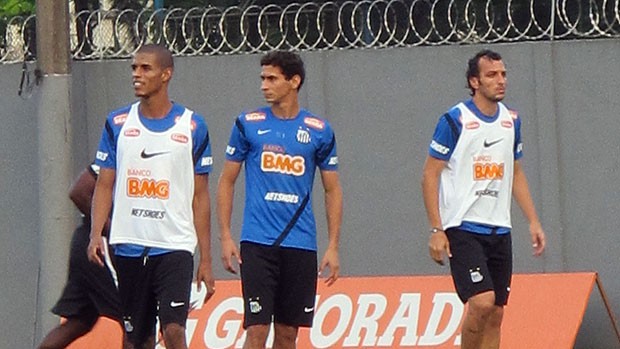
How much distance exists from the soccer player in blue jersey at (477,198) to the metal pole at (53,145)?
11.9 ft

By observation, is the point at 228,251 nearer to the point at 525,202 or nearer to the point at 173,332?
the point at 173,332

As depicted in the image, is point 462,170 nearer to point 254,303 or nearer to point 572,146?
point 254,303

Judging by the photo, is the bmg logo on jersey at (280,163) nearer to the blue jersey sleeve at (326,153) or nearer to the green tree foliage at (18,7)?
the blue jersey sleeve at (326,153)

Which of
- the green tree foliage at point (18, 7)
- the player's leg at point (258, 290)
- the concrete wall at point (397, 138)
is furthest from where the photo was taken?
the green tree foliage at point (18, 7)

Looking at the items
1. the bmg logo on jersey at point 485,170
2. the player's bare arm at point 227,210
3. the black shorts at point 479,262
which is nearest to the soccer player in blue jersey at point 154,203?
the player's bare arm at point 227,210

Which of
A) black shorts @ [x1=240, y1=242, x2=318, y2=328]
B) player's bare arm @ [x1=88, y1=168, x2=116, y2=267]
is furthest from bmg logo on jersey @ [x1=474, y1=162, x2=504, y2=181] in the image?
player's bare arm @ [x1=88, y1=168, x2=116, y2=267]

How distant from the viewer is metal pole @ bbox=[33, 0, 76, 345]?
1148 centimetres

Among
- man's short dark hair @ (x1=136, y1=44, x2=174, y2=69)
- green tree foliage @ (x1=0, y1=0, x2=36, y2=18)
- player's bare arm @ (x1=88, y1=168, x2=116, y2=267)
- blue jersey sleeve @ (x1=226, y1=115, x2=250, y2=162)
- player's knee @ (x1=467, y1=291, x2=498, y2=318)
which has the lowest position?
player's knee @ (x1=467, y1=291, x2=498, y2=318)

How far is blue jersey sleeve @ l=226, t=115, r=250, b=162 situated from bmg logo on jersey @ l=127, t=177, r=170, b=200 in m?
0.63

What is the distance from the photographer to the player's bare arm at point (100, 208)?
834 centimetres

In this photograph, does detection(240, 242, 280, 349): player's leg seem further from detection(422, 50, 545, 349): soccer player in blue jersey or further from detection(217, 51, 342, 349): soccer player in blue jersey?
detection(422, 50, 545, 349): soccer player in blue jersey

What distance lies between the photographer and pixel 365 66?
11516mm

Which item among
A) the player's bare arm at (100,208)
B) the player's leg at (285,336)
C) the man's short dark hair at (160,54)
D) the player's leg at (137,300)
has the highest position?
the man's short dark hair at (160,54)

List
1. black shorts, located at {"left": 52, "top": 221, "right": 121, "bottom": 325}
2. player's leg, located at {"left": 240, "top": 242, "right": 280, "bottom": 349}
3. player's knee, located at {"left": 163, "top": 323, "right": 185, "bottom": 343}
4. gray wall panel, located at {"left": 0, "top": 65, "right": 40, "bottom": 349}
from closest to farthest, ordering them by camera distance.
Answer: player's knee, located at {"left": 163, "top": 323, "right": 185, "bottom": 343} → player's leg, located at {"left": 240, "top": 242, "right": 280, "bottom": 349} → black shorts, located at {"left": 52, "top": 221, "right": 121, "bottom": 325} → gray wall panel, located at {"left": 0, "top": 65, "right": 40, "bottom": 349}
